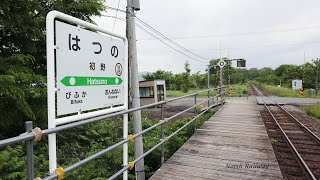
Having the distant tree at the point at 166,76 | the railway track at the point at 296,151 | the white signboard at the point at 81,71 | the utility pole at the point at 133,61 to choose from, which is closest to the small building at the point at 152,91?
the railway track at the point at 296,151

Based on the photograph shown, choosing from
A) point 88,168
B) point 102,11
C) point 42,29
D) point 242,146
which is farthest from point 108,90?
point 102,11

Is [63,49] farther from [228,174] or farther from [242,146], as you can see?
[242,146]

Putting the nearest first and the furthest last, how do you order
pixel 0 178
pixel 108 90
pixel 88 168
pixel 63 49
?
pixel 63 49 → pixel 108 90 → pixel 0 178 → pixel 88 168

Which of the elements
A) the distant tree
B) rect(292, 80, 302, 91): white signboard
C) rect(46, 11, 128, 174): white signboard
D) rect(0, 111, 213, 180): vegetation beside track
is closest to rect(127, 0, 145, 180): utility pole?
rect(0, 111, 213, 180): vegetation beside track

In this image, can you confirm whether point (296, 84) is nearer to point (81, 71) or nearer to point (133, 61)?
point (133, 61)

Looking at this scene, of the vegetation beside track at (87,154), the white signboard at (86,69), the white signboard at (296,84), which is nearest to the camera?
the white signboard at (86,69)

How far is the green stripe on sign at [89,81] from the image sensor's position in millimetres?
2300

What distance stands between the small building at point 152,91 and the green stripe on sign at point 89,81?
20.6m

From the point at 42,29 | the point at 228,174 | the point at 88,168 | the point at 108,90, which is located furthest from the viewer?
the point at 42,29

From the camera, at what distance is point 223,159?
16.4 feet

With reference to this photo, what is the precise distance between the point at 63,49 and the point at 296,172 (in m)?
5.81

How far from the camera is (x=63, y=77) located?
224 cm

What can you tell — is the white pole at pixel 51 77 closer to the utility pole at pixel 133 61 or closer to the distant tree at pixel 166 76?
the utility pole at pixel 133 61

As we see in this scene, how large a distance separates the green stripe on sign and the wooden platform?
5.89 feet
